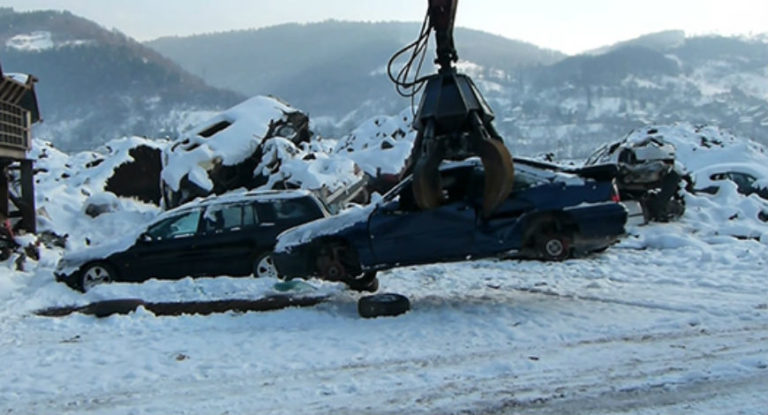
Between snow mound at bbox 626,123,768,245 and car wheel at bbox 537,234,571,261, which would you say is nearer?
car wheel at bbox 537,234,571,261

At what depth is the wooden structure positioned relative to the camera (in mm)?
15023

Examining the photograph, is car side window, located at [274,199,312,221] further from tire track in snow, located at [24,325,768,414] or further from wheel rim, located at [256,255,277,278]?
tire track in snow, located at [24,325,768,414]

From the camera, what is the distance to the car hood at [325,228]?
8.70 meters

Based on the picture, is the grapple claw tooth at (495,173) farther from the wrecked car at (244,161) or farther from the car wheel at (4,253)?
the car wheel at (4,253)

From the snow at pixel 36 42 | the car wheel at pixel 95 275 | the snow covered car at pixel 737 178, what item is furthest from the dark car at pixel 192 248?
the snow at pixel 36 42

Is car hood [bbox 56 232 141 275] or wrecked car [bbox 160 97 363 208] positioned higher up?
wrecked car [bbox 160 97 363 208]

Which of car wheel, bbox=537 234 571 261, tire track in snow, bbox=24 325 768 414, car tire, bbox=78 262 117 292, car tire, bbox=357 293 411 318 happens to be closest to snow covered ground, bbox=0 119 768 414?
tire track in snow, bbox=24 325 768 414

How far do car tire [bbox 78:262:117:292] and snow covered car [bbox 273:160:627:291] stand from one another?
15.0 ft

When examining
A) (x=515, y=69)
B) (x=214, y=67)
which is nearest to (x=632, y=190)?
(x=515, y=69)

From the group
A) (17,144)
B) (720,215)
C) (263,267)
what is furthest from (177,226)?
(720,215)

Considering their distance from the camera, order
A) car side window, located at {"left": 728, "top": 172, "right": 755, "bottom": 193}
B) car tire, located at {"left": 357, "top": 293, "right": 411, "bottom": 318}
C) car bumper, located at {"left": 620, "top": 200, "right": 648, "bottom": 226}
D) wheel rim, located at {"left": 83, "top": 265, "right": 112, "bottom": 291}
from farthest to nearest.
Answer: car side window, located at {"left": 728, "top": 172, "right": 755, "bottom": 193} < car bumper, located at {"left": 620, "top": 200, "right": 648, "bottom": 226} < wheel rim, located at {"left": 83, "top": 265, "right": 112, "bottom": 291} < car tire, located at {"left": 357, "top": 293, "right": 411, "bottom": 318}

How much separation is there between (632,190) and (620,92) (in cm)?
10325

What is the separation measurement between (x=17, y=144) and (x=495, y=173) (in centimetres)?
1230

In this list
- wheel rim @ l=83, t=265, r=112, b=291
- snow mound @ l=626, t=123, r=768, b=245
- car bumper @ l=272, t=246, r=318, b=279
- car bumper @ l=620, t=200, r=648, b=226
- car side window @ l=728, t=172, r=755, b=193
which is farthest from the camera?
car side window @ l=728, t=172, r=755, b=193
